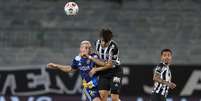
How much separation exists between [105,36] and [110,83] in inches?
36.5

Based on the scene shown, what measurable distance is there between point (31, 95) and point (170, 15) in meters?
4.64

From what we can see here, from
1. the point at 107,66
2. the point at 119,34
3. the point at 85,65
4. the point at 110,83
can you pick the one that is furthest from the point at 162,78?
the point at 119,34

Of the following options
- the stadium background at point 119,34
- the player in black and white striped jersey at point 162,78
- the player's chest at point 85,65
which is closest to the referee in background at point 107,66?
the player's chest at point 85,65

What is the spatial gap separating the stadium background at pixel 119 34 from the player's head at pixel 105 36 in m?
6.78

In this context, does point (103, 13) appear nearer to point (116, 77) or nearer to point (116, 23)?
point (116, 23)

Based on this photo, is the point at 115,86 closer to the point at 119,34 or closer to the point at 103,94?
the point at 103,94

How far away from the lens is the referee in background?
1262 cm

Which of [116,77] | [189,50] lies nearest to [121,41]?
[189,50]

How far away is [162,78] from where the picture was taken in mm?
12367

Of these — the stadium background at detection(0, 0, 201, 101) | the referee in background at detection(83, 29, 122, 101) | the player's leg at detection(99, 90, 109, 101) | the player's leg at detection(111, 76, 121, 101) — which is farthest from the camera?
the stadium background at detection(0, 0, 201, 101)

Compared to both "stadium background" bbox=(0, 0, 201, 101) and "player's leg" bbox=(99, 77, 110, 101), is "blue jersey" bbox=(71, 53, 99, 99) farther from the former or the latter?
"stadium background" bbox=(0, 0, 201, 101)

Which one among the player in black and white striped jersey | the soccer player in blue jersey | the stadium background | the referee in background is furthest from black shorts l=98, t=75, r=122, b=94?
the stadium background

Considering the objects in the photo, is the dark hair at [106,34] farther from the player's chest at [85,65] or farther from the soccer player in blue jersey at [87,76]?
the player's chest at [85,65]

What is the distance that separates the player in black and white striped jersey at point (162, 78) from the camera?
40.3ft
